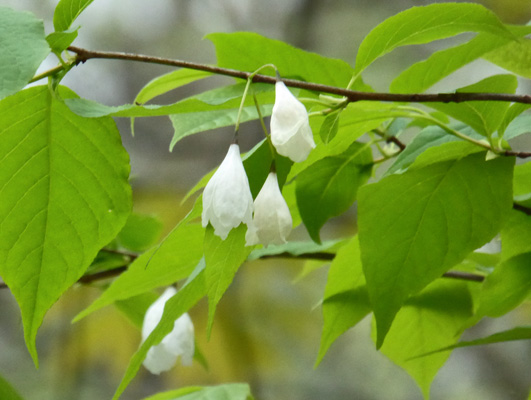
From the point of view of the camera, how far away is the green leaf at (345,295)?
1.10 ft

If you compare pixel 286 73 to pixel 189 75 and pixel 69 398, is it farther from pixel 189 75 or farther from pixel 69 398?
pixel 69 398

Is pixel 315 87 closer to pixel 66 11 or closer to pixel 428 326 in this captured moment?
pixel 66 11

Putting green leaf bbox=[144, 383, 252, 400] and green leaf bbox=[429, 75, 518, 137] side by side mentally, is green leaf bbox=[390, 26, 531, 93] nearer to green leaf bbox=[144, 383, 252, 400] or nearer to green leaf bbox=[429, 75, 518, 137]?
green leaf bbox=[429, 75, 518, 137]

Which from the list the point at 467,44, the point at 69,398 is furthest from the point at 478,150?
the point at 69,398

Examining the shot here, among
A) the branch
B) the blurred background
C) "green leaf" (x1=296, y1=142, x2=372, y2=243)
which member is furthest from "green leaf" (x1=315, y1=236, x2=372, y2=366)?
the blurred background

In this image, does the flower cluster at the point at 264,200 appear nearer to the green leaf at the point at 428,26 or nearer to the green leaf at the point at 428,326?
the green leaf at the point at 428,26

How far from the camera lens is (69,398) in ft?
4.41

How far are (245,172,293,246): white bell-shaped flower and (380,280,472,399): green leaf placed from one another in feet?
0.60

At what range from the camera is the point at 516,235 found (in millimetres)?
309

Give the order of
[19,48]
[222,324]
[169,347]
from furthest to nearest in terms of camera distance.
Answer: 1. [222,324]
2. [169,347]
3. [19,48]

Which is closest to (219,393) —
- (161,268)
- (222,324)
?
(161,268)

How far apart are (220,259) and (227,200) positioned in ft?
0.07

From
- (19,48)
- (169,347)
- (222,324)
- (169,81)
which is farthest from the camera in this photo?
(222,324)

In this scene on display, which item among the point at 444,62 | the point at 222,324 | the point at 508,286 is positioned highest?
the point at 444,62
